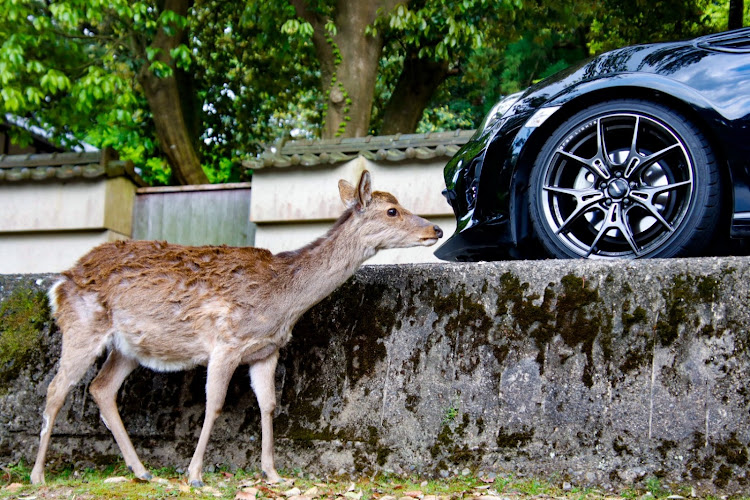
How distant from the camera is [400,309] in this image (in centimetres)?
505

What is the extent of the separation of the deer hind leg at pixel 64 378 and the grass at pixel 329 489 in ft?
0.89

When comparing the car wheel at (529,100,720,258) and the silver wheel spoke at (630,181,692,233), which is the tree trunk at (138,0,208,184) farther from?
the silver wheel spoke at (630,181,692,233)

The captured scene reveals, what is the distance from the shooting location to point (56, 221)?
41.3 feet

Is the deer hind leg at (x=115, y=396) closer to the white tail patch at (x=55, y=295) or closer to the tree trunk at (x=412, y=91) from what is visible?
the white tail patch at (x=55, y=295)

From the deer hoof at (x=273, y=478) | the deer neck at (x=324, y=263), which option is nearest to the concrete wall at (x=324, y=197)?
the deer neck at (x=324, y=263)

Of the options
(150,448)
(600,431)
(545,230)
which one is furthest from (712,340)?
(150,448)

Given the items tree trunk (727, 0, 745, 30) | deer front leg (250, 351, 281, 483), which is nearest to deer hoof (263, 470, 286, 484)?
deer front leg (250, 351, 281, 483)

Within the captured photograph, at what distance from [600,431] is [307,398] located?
1679 millimetres

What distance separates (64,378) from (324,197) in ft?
22.5

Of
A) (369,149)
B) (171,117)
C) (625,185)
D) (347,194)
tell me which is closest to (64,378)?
(347,194)

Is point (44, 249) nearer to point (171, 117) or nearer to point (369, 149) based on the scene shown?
point (171, 117)

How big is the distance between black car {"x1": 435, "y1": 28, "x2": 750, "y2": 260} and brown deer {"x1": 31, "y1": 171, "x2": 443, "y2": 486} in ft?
1.72

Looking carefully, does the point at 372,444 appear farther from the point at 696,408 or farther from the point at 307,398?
the point at 696,408

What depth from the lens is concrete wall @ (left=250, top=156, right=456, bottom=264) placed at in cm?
1106
